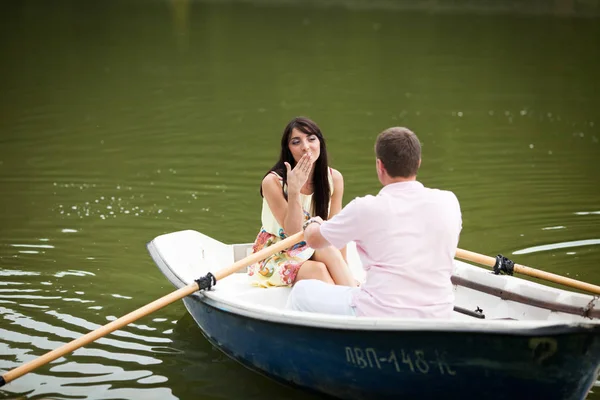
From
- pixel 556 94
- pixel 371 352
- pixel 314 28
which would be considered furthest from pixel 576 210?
pixel 314 28

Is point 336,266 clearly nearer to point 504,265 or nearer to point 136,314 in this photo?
point 504,265

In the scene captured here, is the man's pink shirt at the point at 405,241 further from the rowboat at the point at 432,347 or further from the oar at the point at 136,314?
the oar at the point at 136,314

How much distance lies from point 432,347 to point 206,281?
4.94 feet

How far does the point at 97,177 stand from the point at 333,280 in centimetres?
520

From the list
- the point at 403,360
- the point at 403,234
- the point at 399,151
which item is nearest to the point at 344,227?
the point at 403,234

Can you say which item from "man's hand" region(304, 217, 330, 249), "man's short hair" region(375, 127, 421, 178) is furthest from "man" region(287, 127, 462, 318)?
"man's hand" region(304, 217, 330, 249)

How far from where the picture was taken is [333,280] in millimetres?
5453

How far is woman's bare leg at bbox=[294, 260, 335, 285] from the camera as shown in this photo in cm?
539

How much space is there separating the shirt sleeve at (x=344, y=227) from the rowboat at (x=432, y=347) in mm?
374

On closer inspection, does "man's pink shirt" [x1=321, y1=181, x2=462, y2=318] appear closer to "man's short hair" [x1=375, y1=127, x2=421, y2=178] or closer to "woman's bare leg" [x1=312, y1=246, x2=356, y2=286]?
"man's short hair" [x1=375, y1=127, x2=421, y2=178]

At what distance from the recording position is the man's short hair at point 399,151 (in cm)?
418

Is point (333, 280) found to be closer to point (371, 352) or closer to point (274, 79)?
point (371, 352)

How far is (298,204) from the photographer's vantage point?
5.42 m

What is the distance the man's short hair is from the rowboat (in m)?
0.69
